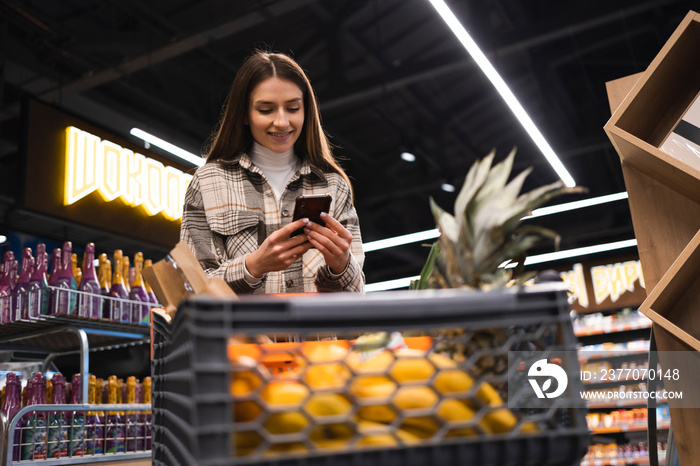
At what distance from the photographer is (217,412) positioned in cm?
52

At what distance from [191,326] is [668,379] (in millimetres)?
1811

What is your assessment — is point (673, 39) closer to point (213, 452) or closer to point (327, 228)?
point (327, 228)

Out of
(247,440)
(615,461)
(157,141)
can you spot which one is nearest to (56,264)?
(157,141)

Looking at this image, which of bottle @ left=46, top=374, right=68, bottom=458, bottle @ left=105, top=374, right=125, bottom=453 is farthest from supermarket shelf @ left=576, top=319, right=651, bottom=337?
bottle @ left=46, top=374, right=68, bottom=458

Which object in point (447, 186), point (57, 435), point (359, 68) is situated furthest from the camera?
point (447, 186)

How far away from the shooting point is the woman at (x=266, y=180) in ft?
5.29

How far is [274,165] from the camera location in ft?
5.75

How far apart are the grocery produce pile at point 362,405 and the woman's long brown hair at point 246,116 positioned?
1196 millimetres

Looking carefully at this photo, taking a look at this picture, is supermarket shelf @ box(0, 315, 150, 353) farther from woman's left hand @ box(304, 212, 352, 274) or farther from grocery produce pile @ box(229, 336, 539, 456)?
grocery produce pile @ box(229, 336, 539, 456)

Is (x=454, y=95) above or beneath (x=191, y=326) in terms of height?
above

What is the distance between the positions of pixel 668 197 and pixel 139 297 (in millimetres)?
2968

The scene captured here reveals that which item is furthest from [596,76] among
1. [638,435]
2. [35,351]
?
[35,351]

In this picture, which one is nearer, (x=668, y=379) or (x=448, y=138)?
(x=668, y=379)

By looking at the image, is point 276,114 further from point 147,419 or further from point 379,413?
point 147,419
